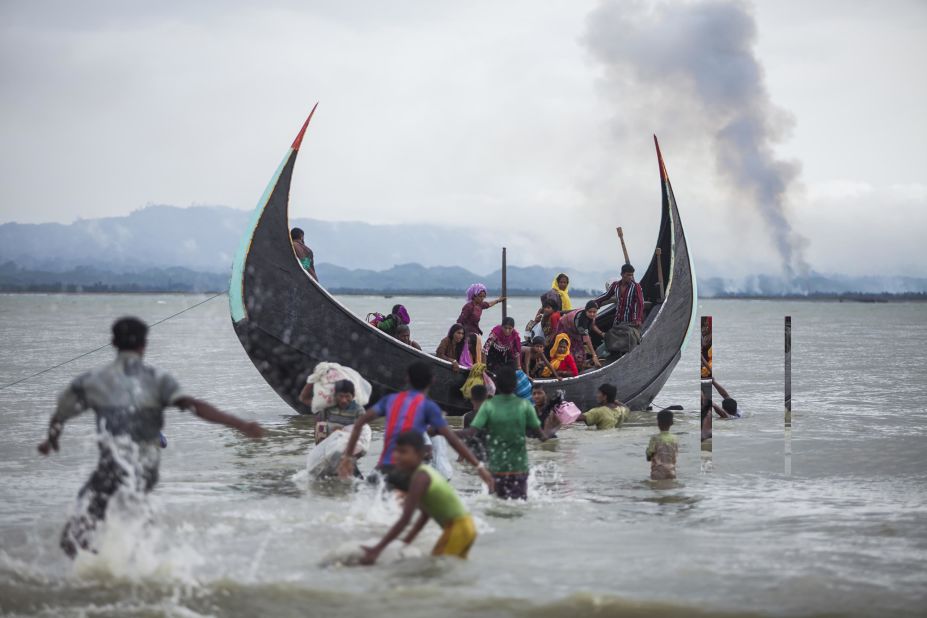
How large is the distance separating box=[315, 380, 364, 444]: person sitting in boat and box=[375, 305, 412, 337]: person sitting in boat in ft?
15.9

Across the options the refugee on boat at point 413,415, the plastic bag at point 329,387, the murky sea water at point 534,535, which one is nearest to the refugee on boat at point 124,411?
the murky sea water at point 534,535

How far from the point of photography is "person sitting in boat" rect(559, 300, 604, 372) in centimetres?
1570

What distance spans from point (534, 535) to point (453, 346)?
6.62 m

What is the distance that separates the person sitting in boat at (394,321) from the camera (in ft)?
49.0

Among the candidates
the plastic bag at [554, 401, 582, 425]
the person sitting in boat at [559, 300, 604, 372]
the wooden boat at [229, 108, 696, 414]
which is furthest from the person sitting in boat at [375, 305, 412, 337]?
the plastic bag at [554, 401, 582, 425]

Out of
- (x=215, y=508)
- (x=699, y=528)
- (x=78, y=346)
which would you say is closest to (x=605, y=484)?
(x=699, y=528)

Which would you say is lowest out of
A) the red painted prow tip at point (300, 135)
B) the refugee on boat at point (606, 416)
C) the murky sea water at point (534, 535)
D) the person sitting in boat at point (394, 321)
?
the murky sea water at point (534, 535)

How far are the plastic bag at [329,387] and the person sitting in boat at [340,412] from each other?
0.06m

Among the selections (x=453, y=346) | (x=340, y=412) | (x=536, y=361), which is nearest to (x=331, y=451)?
(x=340, y=412)

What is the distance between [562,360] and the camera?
1531 centimetres

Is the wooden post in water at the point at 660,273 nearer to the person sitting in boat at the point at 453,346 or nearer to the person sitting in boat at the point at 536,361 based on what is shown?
the person sitting in boat at the point at 536,361

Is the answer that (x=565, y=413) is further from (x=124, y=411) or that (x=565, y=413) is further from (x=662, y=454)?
(x=124, y=411)

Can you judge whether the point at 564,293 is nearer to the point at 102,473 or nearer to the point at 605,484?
the point at 605,484

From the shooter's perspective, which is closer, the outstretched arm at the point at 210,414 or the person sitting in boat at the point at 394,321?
the outstretched arm at the point at 210,414
